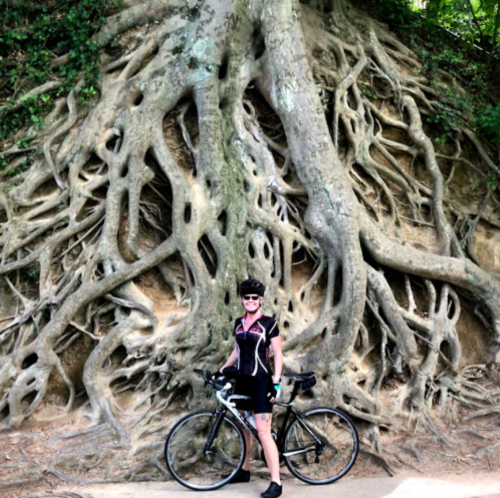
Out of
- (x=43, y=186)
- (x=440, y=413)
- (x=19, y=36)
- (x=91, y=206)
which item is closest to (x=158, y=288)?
(x=91, y=206)

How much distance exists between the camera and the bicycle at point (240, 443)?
5.04 meters

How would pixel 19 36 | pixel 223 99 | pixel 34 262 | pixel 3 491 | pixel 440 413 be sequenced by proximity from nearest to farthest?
pixel 3 491 → pixel 440 413 → pixel 34 262 → pixel 223 99 → pixel 19 36

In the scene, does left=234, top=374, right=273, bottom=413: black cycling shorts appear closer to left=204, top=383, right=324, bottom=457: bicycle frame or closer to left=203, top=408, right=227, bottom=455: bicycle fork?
left=204, top=383, right=324, bottom=457: bicycle frame

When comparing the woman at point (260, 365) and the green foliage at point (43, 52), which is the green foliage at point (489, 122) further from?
the green foliage at point (43, 52)

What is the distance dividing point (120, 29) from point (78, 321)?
3.73 meters

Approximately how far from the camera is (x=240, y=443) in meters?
5.63

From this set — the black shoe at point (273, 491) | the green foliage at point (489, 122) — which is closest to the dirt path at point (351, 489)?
the black shoe at point (273, 491)

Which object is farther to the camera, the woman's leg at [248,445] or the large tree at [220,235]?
the large tree at [220,235]

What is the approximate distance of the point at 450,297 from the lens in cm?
699

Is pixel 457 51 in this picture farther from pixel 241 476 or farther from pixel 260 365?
pixel 241 476

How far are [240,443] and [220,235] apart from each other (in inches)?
84.5

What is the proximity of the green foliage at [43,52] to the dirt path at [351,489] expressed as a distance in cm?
439

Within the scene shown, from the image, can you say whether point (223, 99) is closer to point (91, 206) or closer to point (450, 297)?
point (91, 206)

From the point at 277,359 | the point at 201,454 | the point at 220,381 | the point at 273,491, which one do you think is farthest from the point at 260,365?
the point at 201,454
